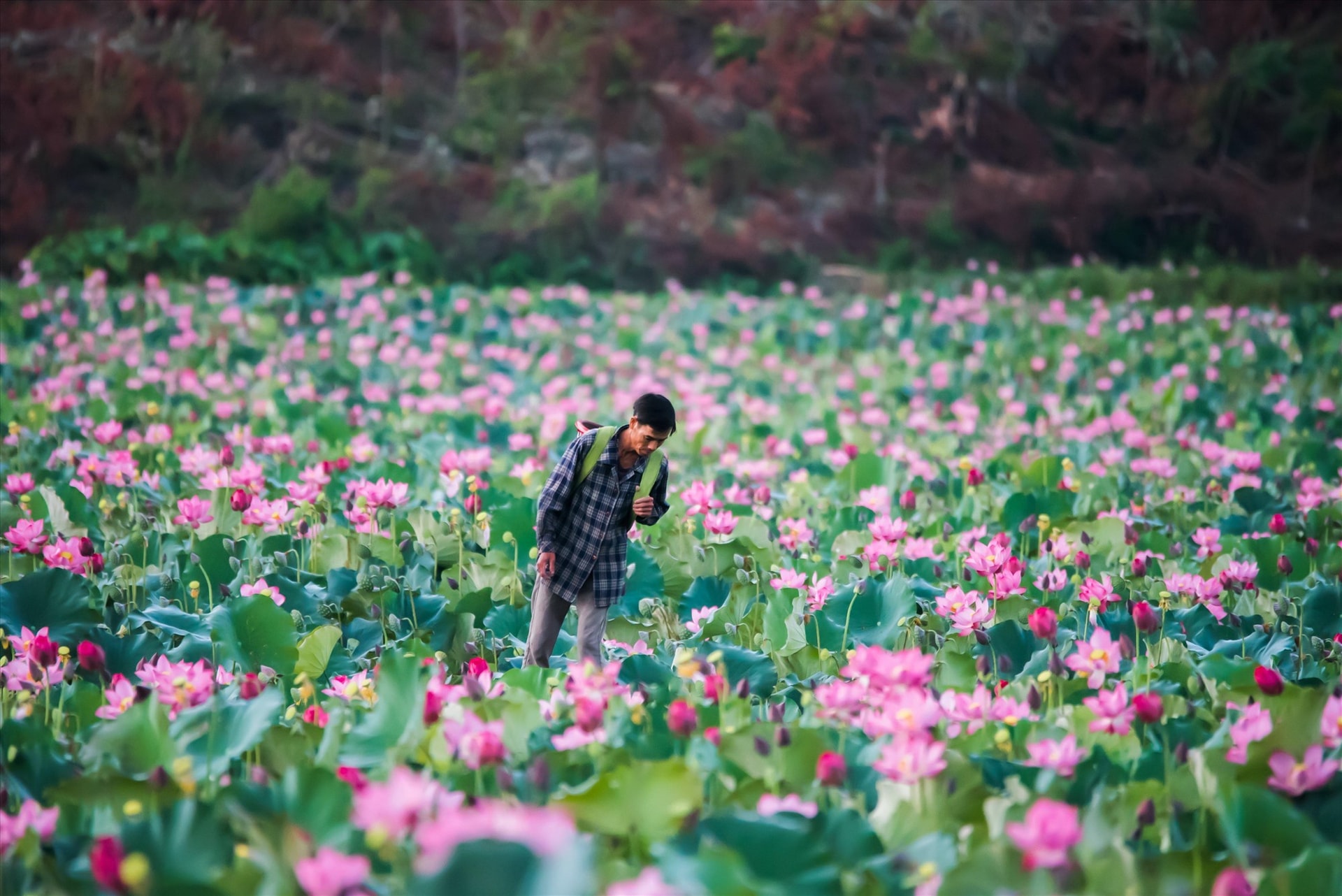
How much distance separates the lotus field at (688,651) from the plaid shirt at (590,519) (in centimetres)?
25

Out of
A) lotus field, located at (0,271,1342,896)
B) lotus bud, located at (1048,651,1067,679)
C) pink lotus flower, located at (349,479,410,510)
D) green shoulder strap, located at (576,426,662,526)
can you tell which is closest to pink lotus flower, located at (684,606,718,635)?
lotus field, located at (0,271,1342,896)

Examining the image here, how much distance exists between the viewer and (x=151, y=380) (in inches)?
300

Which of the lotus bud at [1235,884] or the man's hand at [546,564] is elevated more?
the lotus bud at [1235,884]

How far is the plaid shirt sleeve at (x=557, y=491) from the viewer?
128 inches

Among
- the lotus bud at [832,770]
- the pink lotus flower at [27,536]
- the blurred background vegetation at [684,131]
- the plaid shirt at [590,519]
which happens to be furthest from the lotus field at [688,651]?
the blurred background vegetation at [684,131]

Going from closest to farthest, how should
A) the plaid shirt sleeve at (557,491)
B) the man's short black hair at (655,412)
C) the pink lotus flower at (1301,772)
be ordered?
the pink lotus flower at (1301,772) < the man's short black hair at (655,412) < the plaid shirt sleeve at (557,491)

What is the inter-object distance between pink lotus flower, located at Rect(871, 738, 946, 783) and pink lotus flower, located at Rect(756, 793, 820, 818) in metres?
0.13

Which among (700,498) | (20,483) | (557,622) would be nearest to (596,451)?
(557,622)

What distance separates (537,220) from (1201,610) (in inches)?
496

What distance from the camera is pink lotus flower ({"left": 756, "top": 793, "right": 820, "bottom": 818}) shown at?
6.82 ft

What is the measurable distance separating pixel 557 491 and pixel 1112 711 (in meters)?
1.38

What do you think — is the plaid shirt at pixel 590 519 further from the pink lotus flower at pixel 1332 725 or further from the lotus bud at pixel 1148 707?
the pink lotus flower at pixel 1332 725

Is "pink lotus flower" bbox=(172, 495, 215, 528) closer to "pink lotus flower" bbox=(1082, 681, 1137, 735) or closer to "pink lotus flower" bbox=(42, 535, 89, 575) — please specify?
"pink lotus flower" bbox=(42, 535, 89, 575)

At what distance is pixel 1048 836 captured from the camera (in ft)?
5.73
